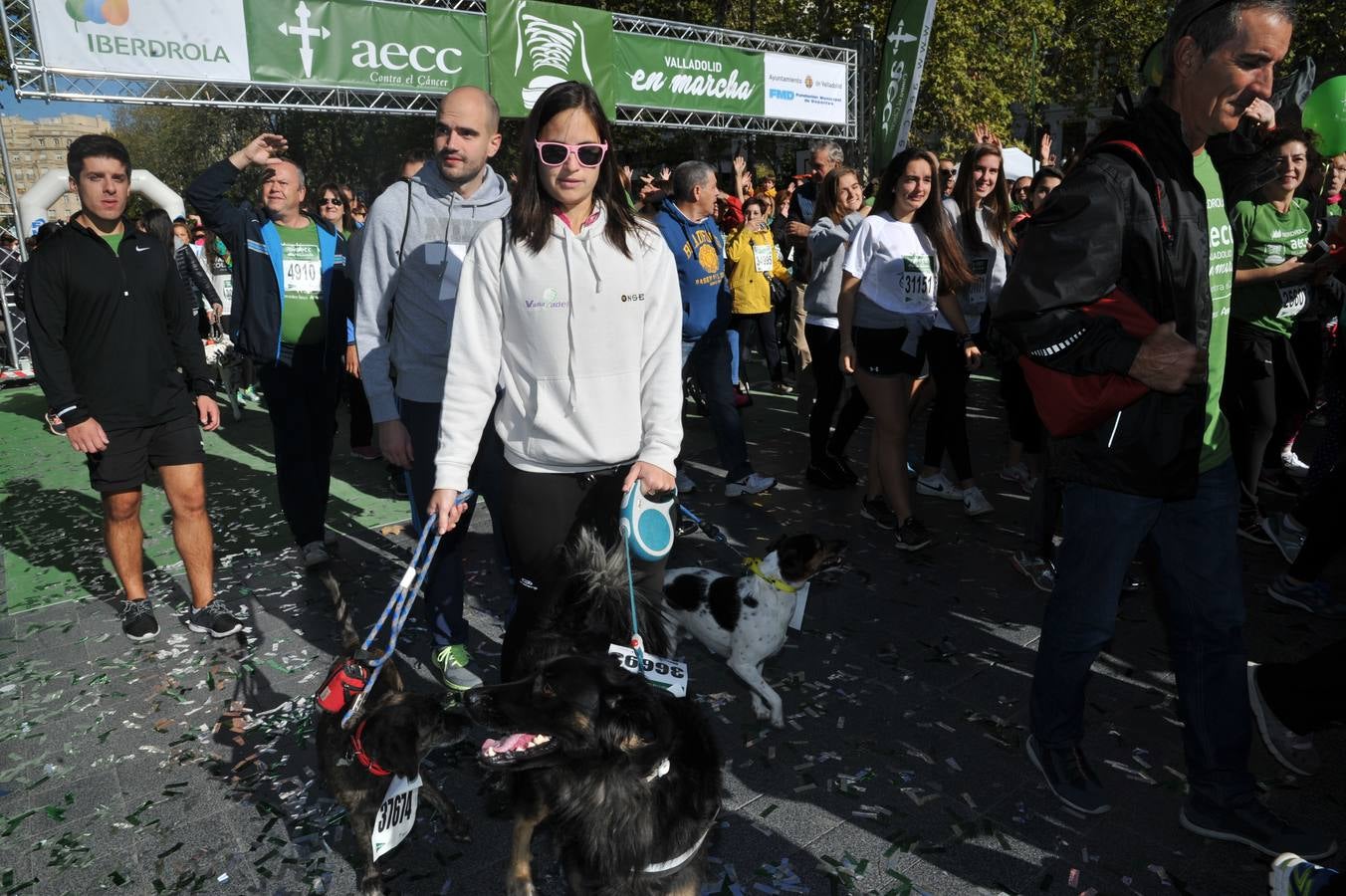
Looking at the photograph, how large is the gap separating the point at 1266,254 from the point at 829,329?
104 inches

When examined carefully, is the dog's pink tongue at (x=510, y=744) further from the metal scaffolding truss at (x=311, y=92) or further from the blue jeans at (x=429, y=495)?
the metal scaffolding truss at (x=311, y=92)

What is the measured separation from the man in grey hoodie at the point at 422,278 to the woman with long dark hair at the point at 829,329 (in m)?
3.35

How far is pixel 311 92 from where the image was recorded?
12742 mm

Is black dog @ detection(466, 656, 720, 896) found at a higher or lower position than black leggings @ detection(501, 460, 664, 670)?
lower

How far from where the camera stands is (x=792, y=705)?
3631 millimetres

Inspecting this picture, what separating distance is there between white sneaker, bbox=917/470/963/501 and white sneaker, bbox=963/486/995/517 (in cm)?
18

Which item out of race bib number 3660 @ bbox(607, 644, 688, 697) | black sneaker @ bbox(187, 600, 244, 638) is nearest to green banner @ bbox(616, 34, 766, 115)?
black sneaker @ bbox(187, 600, 244, 638)

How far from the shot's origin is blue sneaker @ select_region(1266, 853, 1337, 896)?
2189 millimetres

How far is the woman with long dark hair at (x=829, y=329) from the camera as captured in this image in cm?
643

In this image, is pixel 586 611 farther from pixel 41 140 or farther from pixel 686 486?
pixel 41 140

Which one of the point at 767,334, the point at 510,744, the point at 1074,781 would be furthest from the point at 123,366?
the point at 767,334

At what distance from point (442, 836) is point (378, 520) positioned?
3660 mm

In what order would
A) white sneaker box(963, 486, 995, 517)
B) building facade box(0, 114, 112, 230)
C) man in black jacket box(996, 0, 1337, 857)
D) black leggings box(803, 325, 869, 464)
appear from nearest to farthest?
man in black jacket box(996, 0, 1337, 857) → white sneaker box(963, 486, 995, 517) → black leggings box(803, 325, 869, 464) → building facade box(0, 114, 112, 230)

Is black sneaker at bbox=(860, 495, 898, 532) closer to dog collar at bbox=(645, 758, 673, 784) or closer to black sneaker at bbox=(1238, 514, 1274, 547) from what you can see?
black sneaker at bbox=(1238, 514, 1274, 547)
